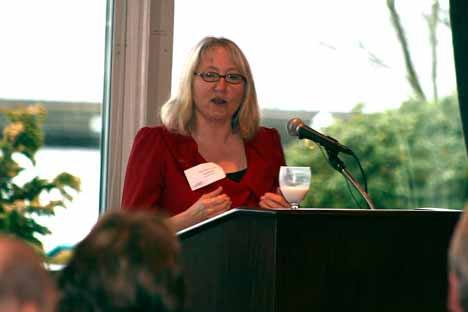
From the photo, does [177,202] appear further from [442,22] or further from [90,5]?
[442,22]

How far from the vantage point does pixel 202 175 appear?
4.12m

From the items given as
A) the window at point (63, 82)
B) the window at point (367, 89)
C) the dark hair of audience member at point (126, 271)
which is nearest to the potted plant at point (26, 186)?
the dark hair of audience member at point (126, 271)

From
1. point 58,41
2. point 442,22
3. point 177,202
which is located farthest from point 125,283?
point 442,22

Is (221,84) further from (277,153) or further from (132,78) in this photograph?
(132,78)

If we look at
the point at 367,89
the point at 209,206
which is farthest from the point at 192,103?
the point at 367,89

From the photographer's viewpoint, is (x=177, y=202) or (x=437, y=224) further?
(x=177, y=202)

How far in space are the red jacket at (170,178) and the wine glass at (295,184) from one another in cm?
41

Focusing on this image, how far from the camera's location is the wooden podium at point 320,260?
10.8 ft

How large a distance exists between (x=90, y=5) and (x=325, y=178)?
1.64 metres

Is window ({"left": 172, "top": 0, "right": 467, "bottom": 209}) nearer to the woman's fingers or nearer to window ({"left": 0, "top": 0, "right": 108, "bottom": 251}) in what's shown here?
window ({"left": 0, "top": 0, "right": 108, "bottom": 251})

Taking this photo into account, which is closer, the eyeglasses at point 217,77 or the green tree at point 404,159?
the eyeglasses at point 217,77

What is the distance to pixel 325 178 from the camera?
5.79 metres

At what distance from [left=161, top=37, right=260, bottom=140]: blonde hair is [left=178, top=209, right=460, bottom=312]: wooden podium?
0.79 meters

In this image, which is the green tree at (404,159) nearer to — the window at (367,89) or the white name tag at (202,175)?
the window at (367,89)
